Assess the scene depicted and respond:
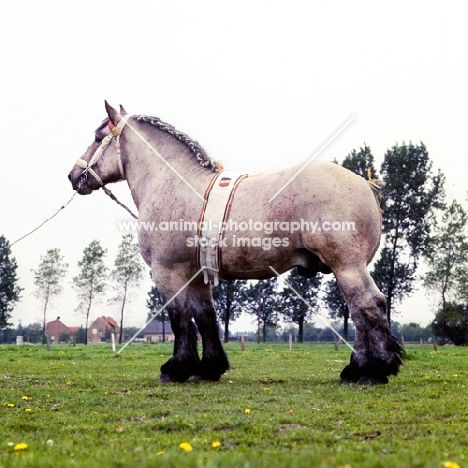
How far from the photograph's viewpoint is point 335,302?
41906 millimetres

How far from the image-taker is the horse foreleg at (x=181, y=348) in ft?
28.2

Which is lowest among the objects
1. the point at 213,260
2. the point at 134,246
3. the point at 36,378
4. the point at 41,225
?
the point at 36,378

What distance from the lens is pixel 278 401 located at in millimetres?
6352

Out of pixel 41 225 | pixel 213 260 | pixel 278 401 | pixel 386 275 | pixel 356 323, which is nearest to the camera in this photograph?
pixel 278 401

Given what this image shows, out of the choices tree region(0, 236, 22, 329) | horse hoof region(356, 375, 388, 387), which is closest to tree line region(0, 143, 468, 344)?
tree region(0, 236, 22, 329)

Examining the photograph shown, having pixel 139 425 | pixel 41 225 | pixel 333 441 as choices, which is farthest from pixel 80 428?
pixel 41 225

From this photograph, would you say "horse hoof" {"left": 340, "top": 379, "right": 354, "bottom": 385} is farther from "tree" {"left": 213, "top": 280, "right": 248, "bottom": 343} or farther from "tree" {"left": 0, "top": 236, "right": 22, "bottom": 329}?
"tree" {"left": 0, "top": 236, "right": 22, "bottom": 329}

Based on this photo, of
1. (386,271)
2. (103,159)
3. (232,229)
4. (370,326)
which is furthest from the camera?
(386,271)

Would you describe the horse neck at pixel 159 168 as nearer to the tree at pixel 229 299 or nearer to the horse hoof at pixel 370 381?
the horse hoof at pixel 370 381

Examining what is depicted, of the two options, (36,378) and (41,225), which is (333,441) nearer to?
(36,378)

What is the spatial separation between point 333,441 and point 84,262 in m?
53.7

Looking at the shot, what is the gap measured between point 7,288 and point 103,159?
171 feet

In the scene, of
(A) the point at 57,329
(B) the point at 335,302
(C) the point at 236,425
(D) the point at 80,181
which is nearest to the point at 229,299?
(B) the point at 335,302

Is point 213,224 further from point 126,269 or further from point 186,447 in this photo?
point 126,269
